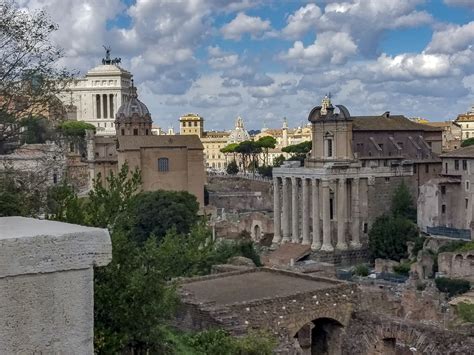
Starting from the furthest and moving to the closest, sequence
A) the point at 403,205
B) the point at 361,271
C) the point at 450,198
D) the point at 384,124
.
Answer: the point at 384,124 → the point at 403,205 → the point at 450,198 → the point at 361,271

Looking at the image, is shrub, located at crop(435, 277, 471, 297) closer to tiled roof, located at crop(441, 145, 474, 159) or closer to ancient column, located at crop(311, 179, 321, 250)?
tiled roof, located at crop(441, 145, 474, 159)

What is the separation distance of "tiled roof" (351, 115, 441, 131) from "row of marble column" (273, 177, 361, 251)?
207 inches

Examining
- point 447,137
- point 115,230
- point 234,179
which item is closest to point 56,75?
point 115,230

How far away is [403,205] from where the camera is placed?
1799 inches

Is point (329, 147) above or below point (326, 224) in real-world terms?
above

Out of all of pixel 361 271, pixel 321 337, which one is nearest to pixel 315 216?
pixel 361 271

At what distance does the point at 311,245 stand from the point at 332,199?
11.2 ft

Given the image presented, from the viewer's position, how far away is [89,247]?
10.3ft

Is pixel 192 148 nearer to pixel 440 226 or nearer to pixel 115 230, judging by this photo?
pixel 440 226

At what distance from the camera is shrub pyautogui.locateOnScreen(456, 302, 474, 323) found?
64.4 ft

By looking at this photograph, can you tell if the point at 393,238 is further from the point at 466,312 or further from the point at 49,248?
the point at 49,248

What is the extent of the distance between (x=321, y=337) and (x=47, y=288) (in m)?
11.6

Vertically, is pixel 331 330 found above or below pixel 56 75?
below

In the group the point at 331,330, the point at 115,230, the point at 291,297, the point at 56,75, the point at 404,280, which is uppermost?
the point at 56,75
